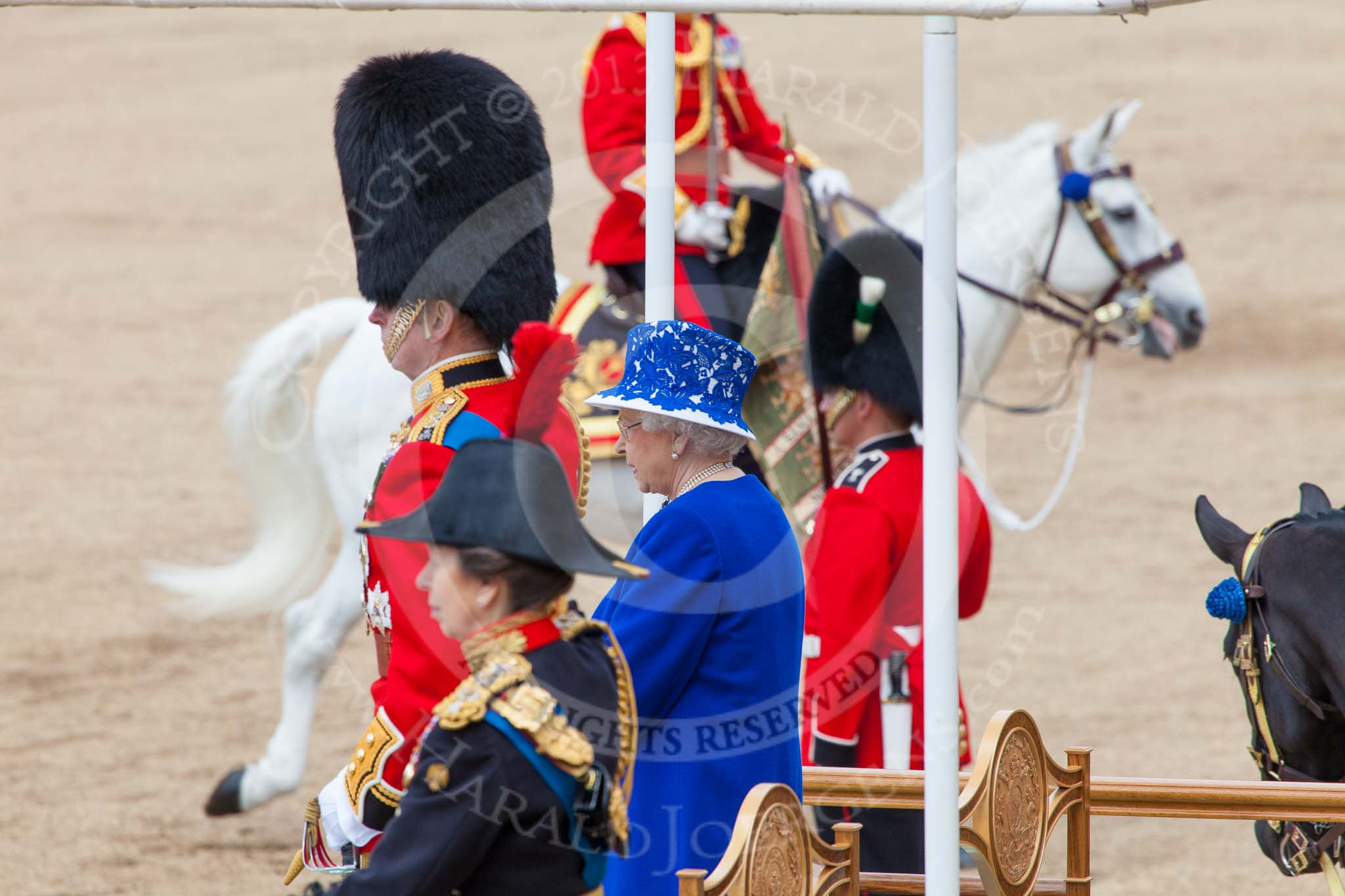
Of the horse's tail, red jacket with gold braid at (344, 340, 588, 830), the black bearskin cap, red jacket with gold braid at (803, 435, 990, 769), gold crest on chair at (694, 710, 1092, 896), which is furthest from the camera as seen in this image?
the horse's tail

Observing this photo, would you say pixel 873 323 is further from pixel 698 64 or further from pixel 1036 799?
pixel 698 64

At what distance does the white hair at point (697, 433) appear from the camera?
7.62ft

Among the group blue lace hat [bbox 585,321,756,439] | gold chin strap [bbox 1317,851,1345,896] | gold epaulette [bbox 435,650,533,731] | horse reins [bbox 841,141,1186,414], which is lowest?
gold chin strap [bbox 1317,851,1345,896]

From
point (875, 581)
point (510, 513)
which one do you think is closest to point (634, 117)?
point (875, 581)

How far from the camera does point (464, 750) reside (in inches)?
67.7

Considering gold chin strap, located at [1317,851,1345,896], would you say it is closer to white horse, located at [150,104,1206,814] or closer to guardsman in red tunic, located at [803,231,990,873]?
guardsman in red tunic, located at [803,231,990,873]

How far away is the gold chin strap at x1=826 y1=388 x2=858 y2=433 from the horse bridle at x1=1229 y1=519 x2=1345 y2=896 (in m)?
1.00

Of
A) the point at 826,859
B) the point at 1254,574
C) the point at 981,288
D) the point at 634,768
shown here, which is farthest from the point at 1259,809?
the point at 981,288

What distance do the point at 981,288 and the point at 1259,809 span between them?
2.86m

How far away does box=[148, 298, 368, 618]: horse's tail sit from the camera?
17.5ft

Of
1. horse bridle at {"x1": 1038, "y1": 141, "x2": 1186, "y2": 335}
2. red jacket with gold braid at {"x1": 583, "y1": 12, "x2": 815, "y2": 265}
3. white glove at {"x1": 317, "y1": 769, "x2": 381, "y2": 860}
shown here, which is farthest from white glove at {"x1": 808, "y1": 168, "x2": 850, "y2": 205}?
white glove at {"x1": 317, "y1": 769, "x2": 381, "y2": 860}

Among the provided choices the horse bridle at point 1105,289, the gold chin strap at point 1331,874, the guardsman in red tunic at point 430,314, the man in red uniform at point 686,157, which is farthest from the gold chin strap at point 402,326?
the horse bridle at point 1105,289

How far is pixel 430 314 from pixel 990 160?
3.49m

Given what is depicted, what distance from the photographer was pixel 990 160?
18.0 feet
